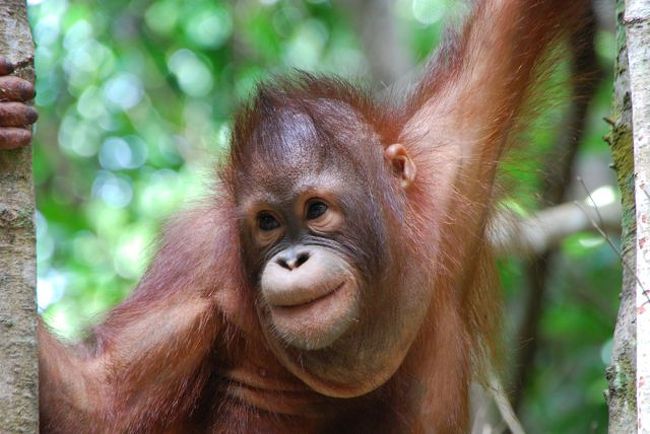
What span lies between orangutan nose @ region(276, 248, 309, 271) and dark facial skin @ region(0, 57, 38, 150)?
36.5 inches

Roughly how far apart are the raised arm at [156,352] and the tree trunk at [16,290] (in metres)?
1.09

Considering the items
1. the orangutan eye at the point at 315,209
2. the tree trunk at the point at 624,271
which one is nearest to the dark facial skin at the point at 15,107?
the orangutan eye at the point at 315,209

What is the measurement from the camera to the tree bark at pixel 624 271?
3.03 m

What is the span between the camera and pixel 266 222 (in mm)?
3506

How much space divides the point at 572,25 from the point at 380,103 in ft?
2.57

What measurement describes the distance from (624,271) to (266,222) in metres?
1.16

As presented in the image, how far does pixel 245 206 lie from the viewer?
354cm

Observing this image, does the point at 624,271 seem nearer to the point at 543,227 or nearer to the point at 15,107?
the point at 543,227

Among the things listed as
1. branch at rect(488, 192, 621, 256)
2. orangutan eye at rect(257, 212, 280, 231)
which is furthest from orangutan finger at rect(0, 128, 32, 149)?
branch at rect(488, 192, 621, 256)

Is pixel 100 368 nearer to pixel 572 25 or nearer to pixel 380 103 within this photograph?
pixel 380 103

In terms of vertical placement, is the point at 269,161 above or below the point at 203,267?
above

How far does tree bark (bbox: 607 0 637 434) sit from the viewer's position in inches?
119

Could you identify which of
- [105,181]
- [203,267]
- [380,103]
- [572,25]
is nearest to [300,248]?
[203,267]

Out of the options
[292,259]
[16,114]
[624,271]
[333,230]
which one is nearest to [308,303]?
[292,259]
